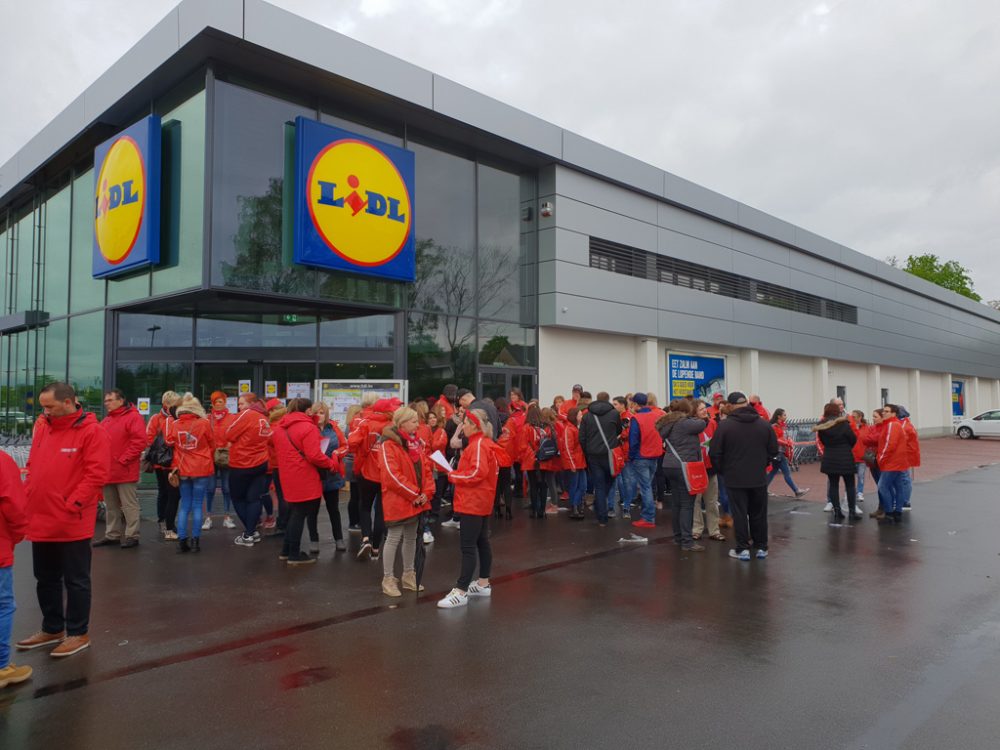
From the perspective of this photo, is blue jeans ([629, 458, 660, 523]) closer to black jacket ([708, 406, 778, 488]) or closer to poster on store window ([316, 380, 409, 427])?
black jacket ([708, 406, 778, 488])

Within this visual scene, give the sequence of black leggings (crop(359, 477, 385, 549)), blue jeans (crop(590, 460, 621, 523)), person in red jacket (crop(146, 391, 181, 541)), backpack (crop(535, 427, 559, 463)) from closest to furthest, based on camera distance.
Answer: black leggings (crop(359, 477, 385, 549))
person in red jacket (crop(146, 391, 181, 541))
blue jeans (crop(590, 460, 621, 523))
backpack (crop(535, 427, 559, 463))

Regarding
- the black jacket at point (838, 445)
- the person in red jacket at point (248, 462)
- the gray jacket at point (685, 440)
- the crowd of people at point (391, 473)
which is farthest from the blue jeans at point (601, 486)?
the person in red jacket at point (248, 462)

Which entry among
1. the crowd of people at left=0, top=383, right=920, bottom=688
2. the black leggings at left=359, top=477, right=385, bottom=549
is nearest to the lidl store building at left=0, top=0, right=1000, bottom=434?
the crowd of people at left=0, top=383, right=920, bottom=688

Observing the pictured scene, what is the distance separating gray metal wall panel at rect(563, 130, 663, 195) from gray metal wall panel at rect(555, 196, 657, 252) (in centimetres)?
95

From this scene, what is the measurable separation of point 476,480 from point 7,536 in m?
3.33

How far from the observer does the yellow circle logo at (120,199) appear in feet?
40.8

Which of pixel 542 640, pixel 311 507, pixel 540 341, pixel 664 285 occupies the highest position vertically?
pixel 664 285

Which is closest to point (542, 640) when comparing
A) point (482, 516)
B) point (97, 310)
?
point (482, 516)

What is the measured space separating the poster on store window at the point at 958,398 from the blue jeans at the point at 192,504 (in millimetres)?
43038

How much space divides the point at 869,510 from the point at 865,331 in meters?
21.6

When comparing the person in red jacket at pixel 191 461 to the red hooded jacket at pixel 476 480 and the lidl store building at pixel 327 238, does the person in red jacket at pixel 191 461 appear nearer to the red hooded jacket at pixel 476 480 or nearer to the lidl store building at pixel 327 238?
the red hooded jacket at pixel 476 480

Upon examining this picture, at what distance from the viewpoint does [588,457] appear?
969 cm

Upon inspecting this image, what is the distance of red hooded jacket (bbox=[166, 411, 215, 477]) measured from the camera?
7664 millimetres

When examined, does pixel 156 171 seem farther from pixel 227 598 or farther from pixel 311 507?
pixel 227 598
